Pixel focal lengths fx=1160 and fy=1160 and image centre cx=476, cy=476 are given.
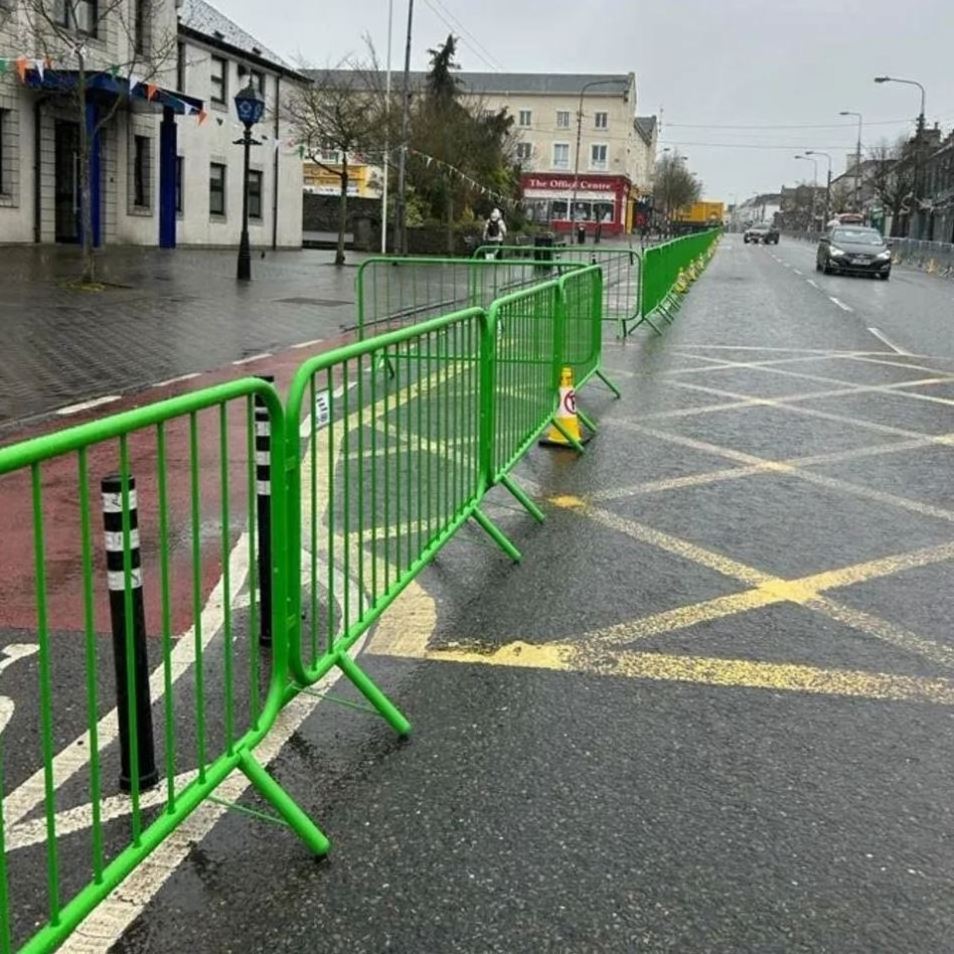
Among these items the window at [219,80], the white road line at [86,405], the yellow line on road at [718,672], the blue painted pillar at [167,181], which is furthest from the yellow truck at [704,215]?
the yellow line on road at [718,672]

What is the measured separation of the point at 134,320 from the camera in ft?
50.5

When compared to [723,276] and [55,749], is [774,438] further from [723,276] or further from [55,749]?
[723,276]

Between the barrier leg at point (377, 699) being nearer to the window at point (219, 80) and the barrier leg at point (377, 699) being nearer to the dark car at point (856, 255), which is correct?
the window at point (219, 80)

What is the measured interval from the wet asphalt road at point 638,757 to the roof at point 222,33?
31.6 metres

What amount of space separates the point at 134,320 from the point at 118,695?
526 inches

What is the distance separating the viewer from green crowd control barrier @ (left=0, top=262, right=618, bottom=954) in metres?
2.71

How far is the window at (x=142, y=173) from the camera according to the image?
32406 mm

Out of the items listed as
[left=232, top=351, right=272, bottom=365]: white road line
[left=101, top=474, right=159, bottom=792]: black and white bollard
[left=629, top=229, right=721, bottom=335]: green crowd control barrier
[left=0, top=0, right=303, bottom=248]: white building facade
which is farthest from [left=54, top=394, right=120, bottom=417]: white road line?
[left=0, top=0, right=303, bottom=248]: white building facade

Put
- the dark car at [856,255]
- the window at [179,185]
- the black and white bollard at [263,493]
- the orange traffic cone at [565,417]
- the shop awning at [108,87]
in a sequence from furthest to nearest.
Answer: the dark car at [856,255]
the window at [179,185]
the shop awning at [108,87]
the orange traffic cone at [565,417]
the black and white bollard at [263,493]

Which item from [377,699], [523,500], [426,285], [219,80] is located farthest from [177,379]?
[219,80]

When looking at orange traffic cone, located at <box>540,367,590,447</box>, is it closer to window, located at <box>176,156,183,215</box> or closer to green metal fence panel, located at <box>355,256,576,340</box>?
green metal fence panel, located at <box>355,256,576,340</box>

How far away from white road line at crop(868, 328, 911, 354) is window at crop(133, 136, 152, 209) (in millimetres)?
21510

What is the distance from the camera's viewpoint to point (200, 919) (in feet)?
9.29

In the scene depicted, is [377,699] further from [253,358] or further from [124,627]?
[253,358]
